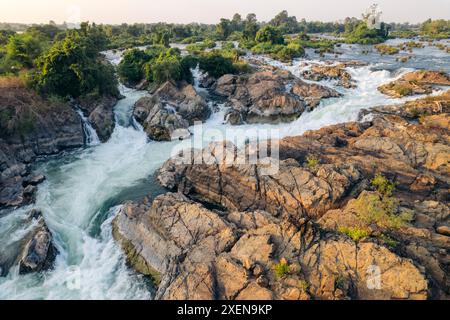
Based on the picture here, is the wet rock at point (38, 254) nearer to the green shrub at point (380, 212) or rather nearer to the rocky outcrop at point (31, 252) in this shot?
the rocky outcrop at point (31, 252)

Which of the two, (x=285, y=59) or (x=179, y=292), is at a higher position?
(x=285, y=59)

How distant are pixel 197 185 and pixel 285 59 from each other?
4016 cm

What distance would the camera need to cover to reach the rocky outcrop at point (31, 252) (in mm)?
14498

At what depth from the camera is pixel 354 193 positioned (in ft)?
52.9

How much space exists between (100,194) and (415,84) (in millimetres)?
34605

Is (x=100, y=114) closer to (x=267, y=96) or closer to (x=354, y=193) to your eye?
(x=267, y=96)

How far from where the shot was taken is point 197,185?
64.8ft

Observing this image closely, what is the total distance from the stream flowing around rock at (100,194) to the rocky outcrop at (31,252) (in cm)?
32

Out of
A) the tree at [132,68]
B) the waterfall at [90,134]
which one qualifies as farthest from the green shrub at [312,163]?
the tree at [132,68]

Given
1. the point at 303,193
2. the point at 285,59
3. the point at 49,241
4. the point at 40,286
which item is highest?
the point at 285,59

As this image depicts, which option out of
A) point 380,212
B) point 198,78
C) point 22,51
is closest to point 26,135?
point 22,51
